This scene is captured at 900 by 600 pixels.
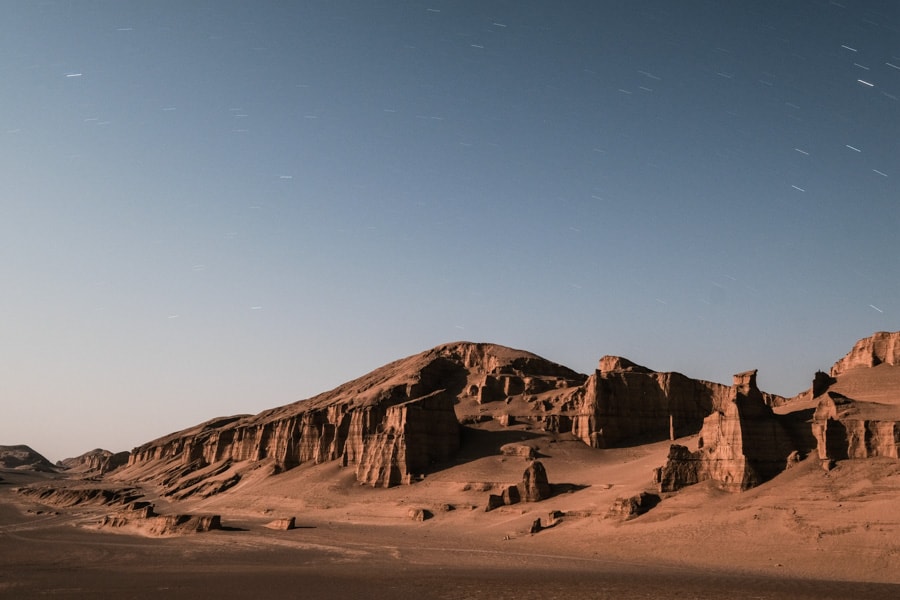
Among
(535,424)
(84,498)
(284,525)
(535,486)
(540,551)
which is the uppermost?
(535,424)

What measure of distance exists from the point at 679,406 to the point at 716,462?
137 ft

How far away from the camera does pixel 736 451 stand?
44.9 metres

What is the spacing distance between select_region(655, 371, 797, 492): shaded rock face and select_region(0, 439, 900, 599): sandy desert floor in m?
1.46

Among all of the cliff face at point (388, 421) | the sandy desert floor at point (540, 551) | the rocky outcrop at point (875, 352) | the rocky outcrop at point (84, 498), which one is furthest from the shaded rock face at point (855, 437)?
the rocky outcrop at point (84, 498)

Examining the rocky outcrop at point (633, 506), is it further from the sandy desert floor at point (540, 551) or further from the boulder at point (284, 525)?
the boulder at point (284, 525)

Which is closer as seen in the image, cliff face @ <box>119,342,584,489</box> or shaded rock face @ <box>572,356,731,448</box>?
cliff face @ <box>119,342,584,489</box>

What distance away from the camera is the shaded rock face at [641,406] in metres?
83.1

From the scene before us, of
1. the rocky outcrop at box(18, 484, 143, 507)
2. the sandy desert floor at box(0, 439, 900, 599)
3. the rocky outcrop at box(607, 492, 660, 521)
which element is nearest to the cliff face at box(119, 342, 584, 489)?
the sandy desert floor at box(0, 439, 900, 599)

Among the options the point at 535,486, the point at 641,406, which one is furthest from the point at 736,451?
the point at 641,406

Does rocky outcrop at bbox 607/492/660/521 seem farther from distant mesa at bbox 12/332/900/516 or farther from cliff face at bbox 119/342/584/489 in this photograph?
cliff face at bbox 119/342/584/489

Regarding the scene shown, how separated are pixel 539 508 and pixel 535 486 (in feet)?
10.4

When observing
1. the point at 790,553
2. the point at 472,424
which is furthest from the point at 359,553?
the point at 472,424

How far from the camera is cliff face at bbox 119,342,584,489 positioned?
77.1m

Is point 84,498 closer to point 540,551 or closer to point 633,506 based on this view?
point 540,551
